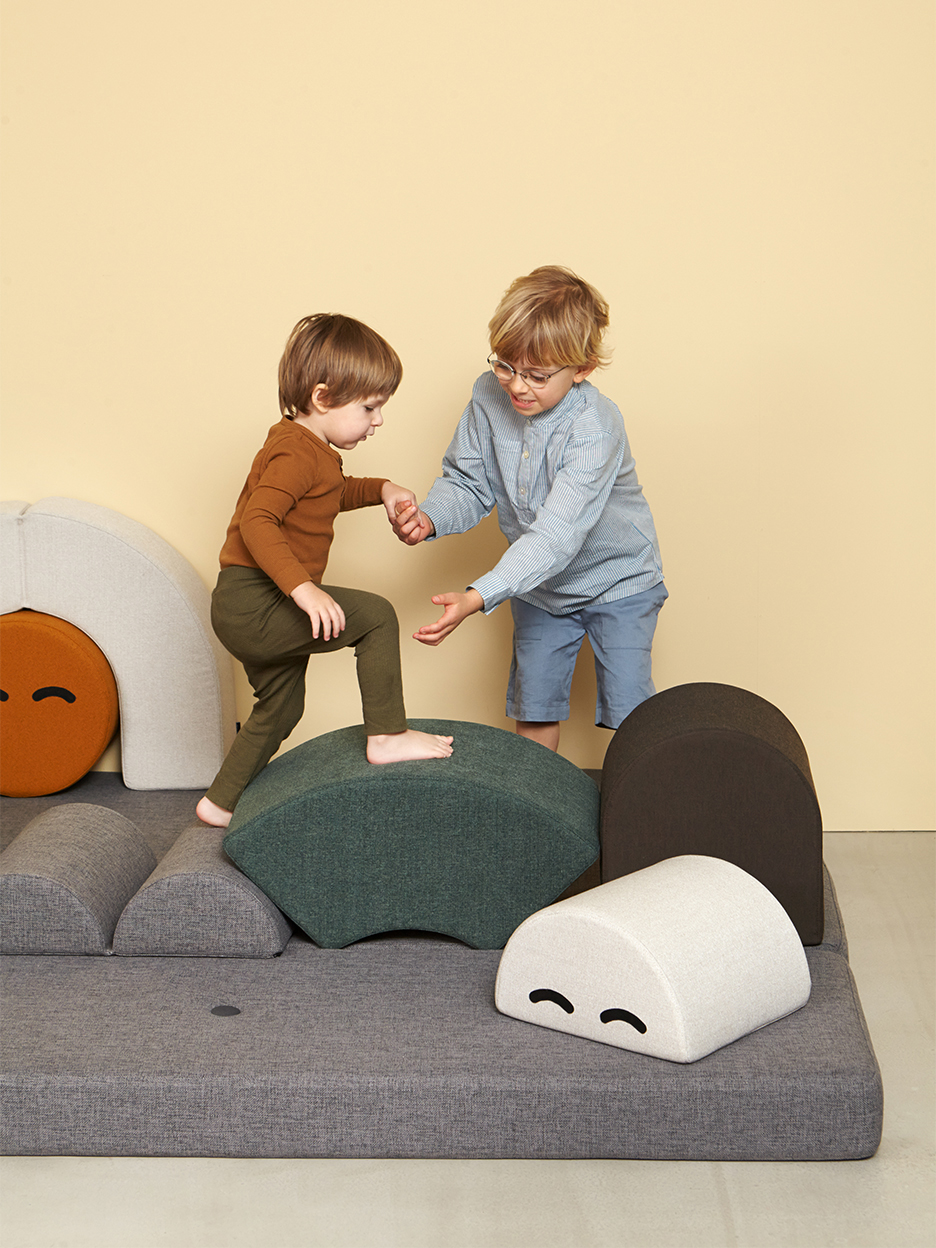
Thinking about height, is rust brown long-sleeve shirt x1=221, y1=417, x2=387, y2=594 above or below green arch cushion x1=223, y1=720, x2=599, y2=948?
above

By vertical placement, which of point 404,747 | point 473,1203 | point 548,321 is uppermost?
point 548,321

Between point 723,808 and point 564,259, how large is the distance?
1491 millimetres

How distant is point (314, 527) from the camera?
2.27m

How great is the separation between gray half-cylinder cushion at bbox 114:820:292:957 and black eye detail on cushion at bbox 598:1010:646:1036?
0.62m

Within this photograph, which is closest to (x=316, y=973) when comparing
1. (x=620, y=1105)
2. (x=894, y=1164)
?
(x=620, y=1105)

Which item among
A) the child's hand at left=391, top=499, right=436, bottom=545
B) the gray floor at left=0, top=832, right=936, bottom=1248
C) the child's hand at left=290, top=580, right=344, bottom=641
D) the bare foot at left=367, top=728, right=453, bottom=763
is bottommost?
the gray floor at left=0, top=832, right=936, bottom=1248

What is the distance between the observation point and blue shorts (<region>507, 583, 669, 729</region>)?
8.66 feet

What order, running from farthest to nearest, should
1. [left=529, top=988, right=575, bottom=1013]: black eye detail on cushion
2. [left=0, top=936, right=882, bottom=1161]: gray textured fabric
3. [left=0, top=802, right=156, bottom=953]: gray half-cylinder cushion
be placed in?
[left=0, top=802, right=156, bottom=953]: gray half-cylinder cushion
[left=529, top=988, right=575, bottom=1013]: black eye detail on cushion
[left=0, top=936, right=882, bottom=1161]: gray textured fabric

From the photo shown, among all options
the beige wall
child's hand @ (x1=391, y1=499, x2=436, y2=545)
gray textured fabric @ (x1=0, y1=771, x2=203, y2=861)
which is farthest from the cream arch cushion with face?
the beige wall

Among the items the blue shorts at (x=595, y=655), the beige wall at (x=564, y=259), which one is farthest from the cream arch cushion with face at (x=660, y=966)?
the beige wall at (x=564, y=259)

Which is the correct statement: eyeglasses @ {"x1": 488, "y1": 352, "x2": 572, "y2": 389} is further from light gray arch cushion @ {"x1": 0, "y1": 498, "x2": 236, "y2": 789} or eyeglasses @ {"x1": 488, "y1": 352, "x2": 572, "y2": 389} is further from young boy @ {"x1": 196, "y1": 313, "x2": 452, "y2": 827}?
light gray arch cushion @ {"x1": 0, "y1": 498, "x2": 236, "y2": 789}

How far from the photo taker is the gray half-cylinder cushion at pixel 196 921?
2.02 meters

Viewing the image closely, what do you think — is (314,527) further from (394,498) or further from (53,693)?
(53,693)

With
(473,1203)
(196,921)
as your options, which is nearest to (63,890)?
(196,921)
